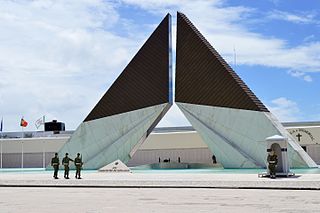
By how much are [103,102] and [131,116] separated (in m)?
2.05

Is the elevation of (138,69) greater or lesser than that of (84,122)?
greater

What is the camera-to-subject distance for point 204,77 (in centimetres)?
2591

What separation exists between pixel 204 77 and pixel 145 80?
145 inches

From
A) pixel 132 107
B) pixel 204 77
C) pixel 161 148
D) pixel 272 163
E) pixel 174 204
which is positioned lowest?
pixel 174 204

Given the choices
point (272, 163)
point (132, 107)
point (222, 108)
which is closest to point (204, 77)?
point (222, 108)

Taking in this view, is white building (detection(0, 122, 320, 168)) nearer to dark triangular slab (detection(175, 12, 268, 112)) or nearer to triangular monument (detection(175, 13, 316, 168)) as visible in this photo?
triangular monument (detection(175, 13, 316, 168))

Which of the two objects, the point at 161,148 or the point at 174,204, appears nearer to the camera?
the point at 174,204

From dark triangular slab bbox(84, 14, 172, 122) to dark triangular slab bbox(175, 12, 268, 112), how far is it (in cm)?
71

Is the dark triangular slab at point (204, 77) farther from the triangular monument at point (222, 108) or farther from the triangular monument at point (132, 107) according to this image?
the triangular monument at point (132, 107)

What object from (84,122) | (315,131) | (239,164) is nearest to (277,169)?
(239,164)

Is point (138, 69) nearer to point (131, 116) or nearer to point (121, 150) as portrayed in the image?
point (131, 116)

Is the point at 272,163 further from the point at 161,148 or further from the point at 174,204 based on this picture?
the point at 161,148

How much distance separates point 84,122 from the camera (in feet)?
95.5

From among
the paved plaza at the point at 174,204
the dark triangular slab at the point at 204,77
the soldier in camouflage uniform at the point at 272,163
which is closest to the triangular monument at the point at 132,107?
the dark triangular slab at the point at 204,77
